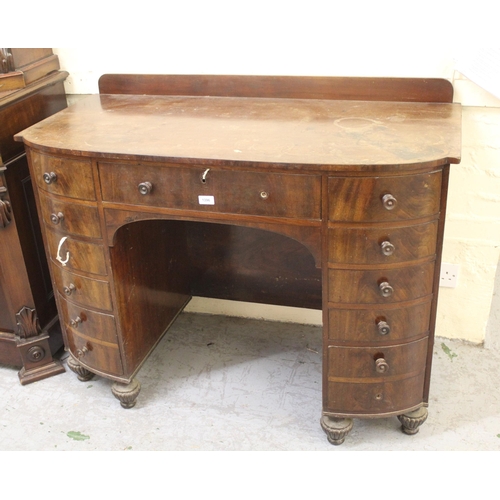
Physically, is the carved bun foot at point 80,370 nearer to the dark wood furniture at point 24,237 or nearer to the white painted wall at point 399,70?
the dark wood furniture at point 24,237

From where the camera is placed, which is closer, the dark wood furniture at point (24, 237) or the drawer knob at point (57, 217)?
the drawer knob at point (57, 217)

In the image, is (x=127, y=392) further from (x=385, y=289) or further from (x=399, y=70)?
(x=399, y=70)

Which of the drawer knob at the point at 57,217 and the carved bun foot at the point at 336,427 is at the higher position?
the drawer knob at the point at 57,217

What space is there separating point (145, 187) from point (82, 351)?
0.69 m

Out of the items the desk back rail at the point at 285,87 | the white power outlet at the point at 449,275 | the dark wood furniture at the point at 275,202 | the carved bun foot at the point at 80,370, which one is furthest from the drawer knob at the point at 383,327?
the carved bun foot at the point at 80,370

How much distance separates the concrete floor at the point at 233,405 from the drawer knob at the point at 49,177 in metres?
0.78

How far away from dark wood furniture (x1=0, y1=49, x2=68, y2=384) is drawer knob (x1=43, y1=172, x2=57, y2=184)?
10.0 inches

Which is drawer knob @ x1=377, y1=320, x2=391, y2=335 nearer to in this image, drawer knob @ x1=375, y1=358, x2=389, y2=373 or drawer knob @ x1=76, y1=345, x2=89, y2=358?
drawer knob @ x1=375, y1=358, x2=389, y2=373

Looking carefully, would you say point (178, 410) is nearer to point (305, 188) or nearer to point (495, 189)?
point (305, 188)

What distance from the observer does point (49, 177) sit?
172cm

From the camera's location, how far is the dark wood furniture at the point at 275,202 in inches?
60.1

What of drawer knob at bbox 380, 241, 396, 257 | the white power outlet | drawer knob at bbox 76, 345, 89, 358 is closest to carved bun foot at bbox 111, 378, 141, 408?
drawer knob at bbox 76, 345, 89, 358

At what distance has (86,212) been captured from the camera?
5.76 feet

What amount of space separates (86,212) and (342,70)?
0.91 m
